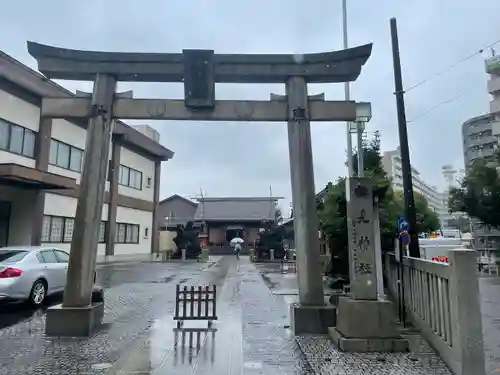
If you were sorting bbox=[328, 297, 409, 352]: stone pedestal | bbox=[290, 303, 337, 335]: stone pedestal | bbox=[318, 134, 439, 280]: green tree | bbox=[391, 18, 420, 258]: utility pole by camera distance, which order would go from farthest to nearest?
bbox=[318, 134, 439, 280]: green tree → bbox=[391, 18, 420, 258]: utility pole → bbox=[290, 303, 337, 335]: stone pedestal → bbox=[328, 297, 409, 352]: stone pedestal

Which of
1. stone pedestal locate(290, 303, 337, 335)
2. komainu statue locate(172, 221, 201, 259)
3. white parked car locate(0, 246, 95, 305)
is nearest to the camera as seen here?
stone pedestal locate(290, 303, 337, 335)

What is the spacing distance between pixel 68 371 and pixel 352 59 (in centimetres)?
769

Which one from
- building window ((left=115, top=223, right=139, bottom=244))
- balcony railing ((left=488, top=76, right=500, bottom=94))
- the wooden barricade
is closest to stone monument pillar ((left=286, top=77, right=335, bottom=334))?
the wooden barricade

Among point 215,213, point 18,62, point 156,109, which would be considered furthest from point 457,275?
point 215,213

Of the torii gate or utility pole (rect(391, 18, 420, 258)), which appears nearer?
the torii gate

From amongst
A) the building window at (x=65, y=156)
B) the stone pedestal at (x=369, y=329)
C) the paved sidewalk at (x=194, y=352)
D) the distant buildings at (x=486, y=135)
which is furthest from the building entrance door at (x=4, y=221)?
the distant buildings at (x=486, y=135)

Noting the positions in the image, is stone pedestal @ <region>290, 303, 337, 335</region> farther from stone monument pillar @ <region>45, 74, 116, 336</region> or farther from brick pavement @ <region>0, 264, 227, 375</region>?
stone monument pillar @ <region>45, 74, 116, 336</region>

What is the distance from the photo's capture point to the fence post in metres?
5.29

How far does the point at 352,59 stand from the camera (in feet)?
29.5

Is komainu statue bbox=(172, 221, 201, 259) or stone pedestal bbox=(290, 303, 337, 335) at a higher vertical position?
komainu statue bbox=(172, 221, 201, 259)

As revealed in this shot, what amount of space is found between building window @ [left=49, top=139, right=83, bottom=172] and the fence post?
2396cm

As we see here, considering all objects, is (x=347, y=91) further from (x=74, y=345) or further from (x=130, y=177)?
(x=130, y=177)

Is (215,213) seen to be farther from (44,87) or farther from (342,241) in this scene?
(342,241)

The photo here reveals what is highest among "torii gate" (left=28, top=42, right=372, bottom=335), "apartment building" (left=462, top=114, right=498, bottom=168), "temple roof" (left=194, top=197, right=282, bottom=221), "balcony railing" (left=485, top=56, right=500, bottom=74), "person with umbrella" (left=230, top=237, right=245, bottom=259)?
"balcony railing" (left=485, top=56, right=500, bottom=74)
